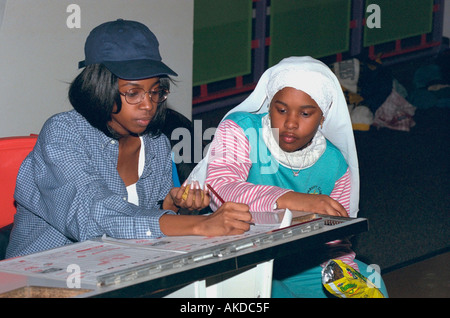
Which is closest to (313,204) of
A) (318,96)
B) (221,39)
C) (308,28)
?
(318,96)

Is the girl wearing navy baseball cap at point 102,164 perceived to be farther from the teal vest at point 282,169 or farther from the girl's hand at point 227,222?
the teal vest at point 282,169

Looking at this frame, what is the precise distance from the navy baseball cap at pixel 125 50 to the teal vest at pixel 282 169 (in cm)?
39

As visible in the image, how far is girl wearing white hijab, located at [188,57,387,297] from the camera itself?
2348 millimetres

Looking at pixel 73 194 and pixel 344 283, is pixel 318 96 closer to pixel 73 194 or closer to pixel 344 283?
pixel 344 283

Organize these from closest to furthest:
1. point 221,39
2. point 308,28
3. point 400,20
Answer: point 221,39
point 308,28
point 400,20

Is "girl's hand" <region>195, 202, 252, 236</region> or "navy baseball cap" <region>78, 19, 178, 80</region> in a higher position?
"navy baseball cap" <region>78, 19, 178, 80</region>

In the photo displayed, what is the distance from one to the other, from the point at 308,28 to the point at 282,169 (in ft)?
18.6

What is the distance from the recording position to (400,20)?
905 centimetres

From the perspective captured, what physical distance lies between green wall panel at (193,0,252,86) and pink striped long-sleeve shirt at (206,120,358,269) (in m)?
4.42

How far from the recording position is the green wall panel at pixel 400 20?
8.75 meters

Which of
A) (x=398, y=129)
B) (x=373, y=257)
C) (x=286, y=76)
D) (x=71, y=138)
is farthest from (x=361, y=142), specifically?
(x=71, y=138)

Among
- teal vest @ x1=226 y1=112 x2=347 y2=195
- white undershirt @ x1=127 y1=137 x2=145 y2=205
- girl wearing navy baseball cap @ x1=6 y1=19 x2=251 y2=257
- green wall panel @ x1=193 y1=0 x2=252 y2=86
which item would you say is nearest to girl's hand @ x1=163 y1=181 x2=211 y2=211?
girl wearing navy baseball cap @ x1=6 y1=19 x2=251 y2=257

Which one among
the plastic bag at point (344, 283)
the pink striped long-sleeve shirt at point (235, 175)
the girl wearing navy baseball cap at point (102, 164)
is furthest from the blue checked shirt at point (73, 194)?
the plastic bag at point (344, 283)

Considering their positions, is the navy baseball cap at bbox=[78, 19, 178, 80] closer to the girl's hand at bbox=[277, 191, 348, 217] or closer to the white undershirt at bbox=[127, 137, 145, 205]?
the white undershirt at bbox=[127, 137, 145, 205]
